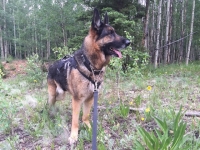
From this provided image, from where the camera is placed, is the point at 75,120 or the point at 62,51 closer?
the point at 75,120

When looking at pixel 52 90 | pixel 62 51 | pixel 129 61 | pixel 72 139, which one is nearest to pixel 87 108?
pixel 72 139

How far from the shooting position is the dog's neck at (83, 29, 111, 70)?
2582 millimetres

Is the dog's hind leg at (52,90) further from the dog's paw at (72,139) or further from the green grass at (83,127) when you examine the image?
the dog's paw at (72,139)

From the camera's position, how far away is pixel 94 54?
260 centimetres

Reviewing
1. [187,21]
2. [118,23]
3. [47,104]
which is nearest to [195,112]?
[47,104]

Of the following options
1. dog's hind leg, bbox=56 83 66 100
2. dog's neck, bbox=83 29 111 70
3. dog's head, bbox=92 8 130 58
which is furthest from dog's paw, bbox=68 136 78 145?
dog's head, bbox=92 8 130 58

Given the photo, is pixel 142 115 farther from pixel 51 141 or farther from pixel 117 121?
pixel 51 141

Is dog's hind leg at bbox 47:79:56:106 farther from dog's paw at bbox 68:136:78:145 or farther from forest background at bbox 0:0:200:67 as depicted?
forest background at bbox 0:0:200:67

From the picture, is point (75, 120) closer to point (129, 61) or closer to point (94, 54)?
point (94, 54)

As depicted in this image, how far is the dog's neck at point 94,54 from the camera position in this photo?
8.47ft

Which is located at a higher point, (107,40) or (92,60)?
(107,40)

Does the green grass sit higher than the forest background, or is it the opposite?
the forest background

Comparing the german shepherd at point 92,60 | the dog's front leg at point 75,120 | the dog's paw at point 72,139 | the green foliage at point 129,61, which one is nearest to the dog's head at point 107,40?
the german shepherd at point 92,60

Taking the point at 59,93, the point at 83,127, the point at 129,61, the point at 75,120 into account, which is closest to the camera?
the point at 75,120
